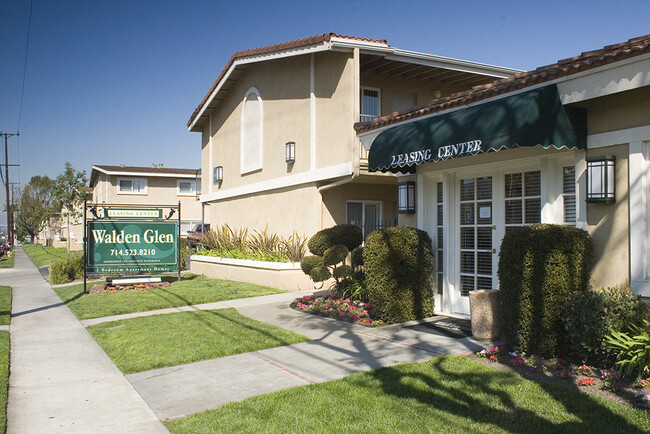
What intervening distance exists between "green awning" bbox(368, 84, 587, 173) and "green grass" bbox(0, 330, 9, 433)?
20.7 ft

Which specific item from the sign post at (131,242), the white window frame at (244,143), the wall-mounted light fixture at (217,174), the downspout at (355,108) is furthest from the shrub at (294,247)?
the wall-mounted light fixture at (217,174)

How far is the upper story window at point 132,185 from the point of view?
40.8 meters

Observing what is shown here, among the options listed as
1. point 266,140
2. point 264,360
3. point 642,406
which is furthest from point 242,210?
point 642,406

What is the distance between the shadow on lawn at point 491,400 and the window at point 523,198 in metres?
2.75

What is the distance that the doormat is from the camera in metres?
7.99

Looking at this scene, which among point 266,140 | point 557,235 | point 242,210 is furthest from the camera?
point 242,210

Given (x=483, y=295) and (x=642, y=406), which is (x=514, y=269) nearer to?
(x=483, y=295)

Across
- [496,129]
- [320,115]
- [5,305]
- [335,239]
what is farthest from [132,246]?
[496,129]

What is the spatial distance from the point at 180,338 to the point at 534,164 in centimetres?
605

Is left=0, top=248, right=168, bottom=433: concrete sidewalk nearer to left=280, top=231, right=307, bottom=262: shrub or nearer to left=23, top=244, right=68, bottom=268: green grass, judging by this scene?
left=280, top=231, right=307, bottom=262: shrub

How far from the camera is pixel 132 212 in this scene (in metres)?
15.9

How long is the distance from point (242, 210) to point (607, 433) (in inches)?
649

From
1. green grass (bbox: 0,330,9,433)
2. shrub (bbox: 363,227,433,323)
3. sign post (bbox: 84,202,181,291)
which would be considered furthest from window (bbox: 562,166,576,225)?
sign post (bbox: 84,202,181,291)

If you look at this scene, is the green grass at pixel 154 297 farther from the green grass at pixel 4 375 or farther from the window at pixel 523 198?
the window at pixel 523 198
